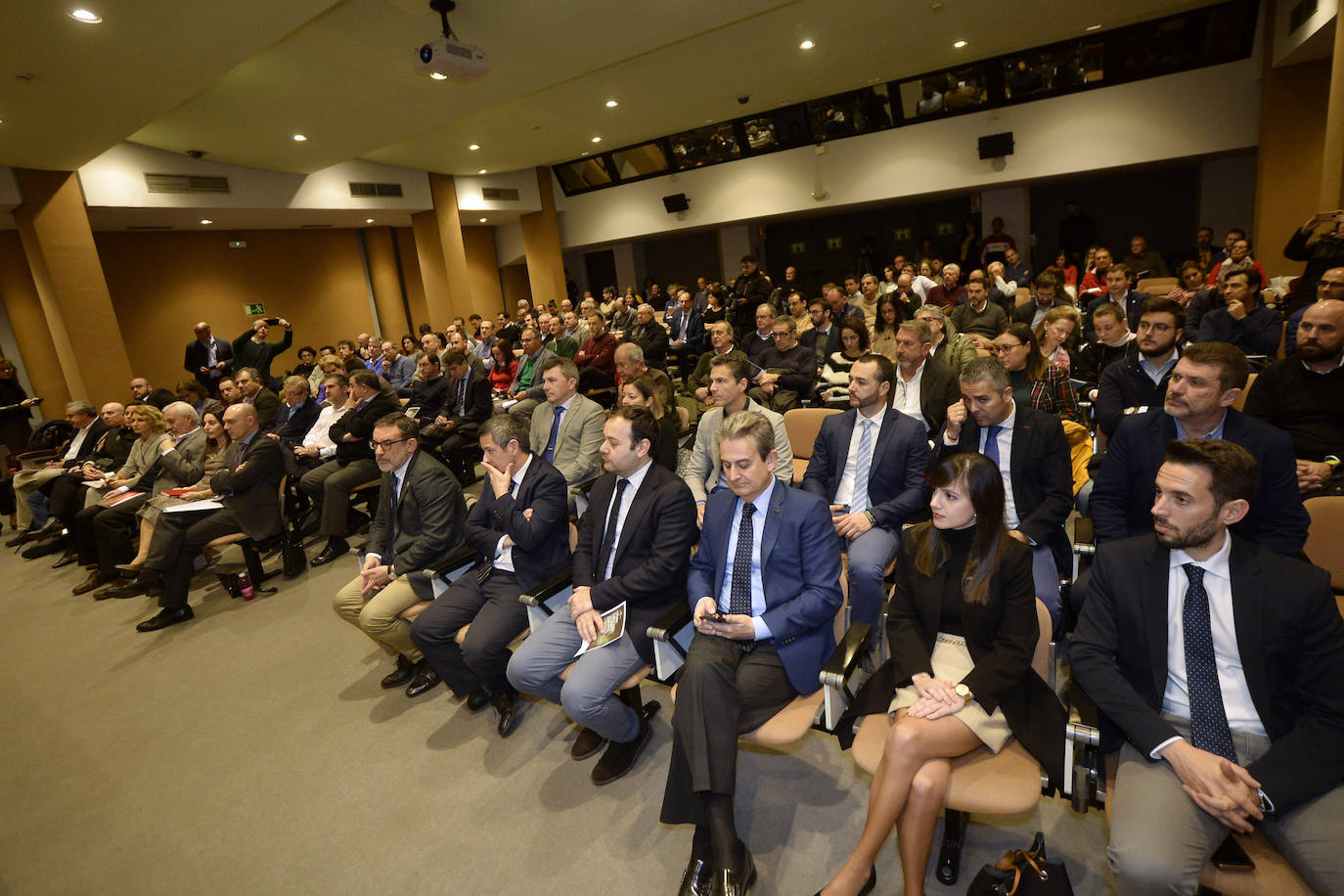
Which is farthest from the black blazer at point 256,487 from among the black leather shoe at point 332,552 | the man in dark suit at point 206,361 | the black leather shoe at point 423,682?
the man in dark suit at point 206,361

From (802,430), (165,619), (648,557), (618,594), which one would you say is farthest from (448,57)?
(618,594)

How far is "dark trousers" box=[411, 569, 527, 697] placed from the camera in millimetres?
2717

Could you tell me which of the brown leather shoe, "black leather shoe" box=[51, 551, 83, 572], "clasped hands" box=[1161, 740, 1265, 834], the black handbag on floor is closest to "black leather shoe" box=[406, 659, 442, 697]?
the black handbag on floor

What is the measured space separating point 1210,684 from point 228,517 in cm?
513

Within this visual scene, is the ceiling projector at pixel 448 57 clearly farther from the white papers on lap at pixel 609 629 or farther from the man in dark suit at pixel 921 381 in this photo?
the white papers on lap at pixel 609 629

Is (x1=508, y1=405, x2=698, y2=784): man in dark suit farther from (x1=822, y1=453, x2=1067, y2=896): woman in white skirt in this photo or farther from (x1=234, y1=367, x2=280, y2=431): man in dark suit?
(x1=234, y1=367, x2=280, y2=431): man in dark suit

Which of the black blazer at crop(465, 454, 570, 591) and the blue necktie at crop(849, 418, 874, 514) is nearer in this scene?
the black blazer at crop(465, 454, 570, 591)

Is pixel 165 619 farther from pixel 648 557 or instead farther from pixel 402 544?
pixel 648 557

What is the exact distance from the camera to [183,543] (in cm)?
414

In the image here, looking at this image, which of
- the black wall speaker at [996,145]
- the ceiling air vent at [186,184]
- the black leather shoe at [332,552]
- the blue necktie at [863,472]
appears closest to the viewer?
the blue necktie at [863,472]

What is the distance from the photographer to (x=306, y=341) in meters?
12.1

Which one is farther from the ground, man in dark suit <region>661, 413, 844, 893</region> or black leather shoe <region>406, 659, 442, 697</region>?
man in dark suit <region>661, 413, 844, 893</region>

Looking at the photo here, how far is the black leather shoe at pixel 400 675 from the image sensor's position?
330cm

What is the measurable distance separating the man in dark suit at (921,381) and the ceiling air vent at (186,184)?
31.3 ft
